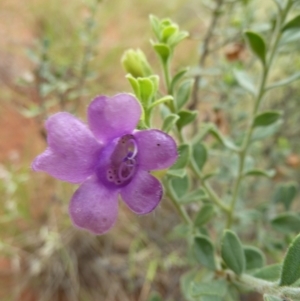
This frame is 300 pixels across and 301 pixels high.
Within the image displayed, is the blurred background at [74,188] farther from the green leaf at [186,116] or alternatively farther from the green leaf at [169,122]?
the green leaf at [169,122]

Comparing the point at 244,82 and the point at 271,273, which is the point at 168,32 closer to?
the point at 244,82

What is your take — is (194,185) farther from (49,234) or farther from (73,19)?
(73,19)

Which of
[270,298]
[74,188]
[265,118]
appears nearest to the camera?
[270,298]

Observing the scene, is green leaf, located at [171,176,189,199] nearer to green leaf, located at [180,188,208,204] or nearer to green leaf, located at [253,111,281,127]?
green leaf, located at [180,188,208,204]

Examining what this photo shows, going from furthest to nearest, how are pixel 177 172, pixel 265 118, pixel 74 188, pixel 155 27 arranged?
pixel 74 188 < pixel 265 118 < pixel 155 27 < pixel 177 172

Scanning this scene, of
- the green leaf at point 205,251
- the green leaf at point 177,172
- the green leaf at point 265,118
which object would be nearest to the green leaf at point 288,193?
the green leaf at point 265,118

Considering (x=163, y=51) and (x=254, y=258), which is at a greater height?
(x=163, y=51)

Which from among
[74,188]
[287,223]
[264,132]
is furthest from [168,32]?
[74,188]
